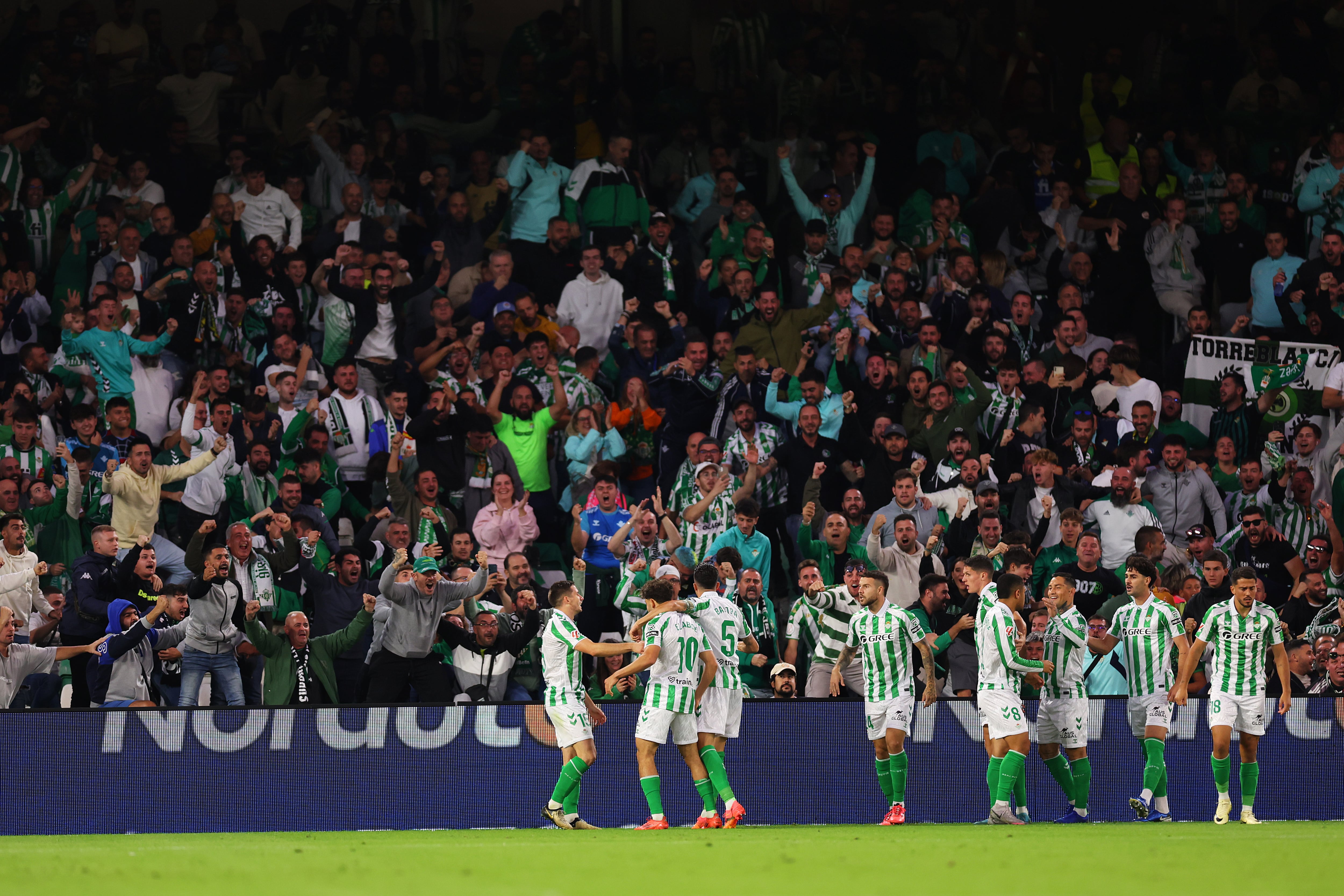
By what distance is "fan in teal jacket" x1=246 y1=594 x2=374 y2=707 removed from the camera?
13.9 meters

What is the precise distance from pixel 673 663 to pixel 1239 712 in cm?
433

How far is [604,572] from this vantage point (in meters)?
15.7

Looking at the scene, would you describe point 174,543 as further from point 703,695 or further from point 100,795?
point 703,695

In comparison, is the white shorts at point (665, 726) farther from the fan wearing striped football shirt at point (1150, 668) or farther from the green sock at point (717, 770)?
the fan wearing striped football shirt at point (1150, 668)

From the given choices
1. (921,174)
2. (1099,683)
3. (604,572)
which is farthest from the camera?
(921,174)

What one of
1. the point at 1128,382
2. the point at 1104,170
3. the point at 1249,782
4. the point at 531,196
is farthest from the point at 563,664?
the point at 1104,170

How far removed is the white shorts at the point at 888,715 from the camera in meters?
13.0

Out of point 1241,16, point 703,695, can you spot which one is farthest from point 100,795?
point 1241,16

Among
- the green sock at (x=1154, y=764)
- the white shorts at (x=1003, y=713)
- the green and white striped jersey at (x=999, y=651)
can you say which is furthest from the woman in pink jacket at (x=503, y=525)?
the green sock at (x=1154, y=764)

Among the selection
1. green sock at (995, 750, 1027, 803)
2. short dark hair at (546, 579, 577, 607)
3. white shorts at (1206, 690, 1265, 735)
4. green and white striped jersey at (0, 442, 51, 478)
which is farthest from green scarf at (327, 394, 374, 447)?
white shorts at (1206, 690, 1265, 735)

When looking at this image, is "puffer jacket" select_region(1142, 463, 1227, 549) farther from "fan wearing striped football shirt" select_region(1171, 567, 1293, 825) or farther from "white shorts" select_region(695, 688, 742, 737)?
"white shorts" select_region(695, 688, 742, 737)

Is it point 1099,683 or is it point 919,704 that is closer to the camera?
point 919,704

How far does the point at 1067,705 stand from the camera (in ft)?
43.0

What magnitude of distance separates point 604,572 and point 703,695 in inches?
122
